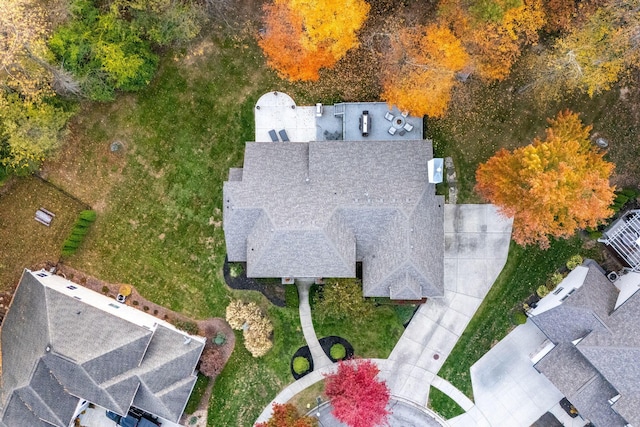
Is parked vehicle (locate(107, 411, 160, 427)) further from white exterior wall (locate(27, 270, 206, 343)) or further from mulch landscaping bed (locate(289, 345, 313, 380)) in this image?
mulch landscaping bed (locate(289, 345, 313, 380))

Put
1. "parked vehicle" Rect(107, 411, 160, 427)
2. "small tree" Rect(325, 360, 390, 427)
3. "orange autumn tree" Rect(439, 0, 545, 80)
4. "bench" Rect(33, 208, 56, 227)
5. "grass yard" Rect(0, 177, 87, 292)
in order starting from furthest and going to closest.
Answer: "grass yard" Rect(0, 177, 87, 292)
"bench" Rect(33, 208, 56, 227)
"parked vehicle" Rect(107, 411, 160, 427)
"small tree" Rect(325, 360, 390, 427)
"orange autumn tree" Rect(439, 0, 545, 80)

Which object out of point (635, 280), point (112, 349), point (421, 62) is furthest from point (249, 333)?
point (635, 280)

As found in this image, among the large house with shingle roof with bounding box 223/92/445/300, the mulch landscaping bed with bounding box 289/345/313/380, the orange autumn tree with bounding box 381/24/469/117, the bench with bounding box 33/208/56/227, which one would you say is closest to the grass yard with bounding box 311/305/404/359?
the mulch landscaping bed with bounding box 289/345/313/380

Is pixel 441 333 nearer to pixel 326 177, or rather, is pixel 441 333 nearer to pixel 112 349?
pixel 326 177

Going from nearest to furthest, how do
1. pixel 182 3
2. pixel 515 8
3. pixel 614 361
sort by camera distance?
pixel 515 8 < pixel 614 361 < pixel 182 3

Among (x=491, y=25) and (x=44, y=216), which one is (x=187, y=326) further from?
(x=491, y=25)

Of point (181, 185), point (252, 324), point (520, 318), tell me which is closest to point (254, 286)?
point (252, 324)
